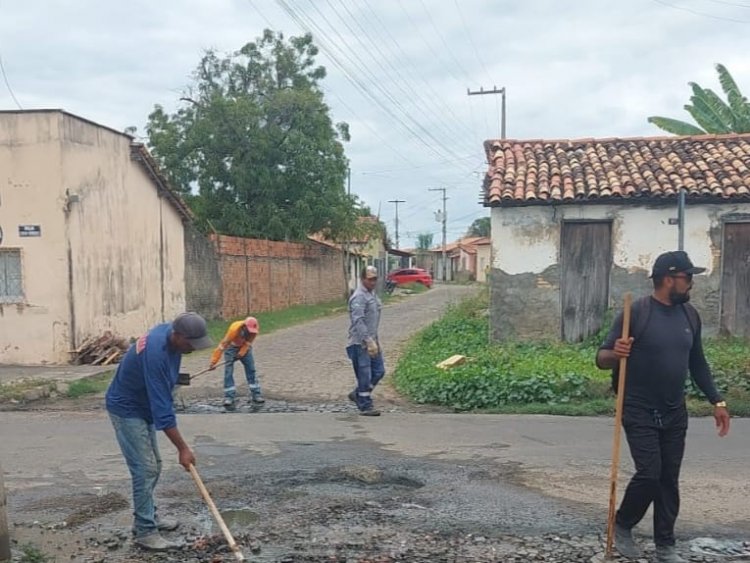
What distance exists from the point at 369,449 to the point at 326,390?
3.70m

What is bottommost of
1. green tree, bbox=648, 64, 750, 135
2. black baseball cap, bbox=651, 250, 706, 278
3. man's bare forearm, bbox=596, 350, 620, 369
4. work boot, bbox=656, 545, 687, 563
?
work boot, bbox=656, 545, 687, 563

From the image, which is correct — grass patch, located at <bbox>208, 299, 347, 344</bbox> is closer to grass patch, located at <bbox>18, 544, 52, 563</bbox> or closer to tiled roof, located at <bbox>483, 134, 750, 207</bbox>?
tiled roof, located at <bbox>483, 134, 750, 207</bbox>

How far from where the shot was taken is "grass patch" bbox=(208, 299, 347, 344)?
1944 cm

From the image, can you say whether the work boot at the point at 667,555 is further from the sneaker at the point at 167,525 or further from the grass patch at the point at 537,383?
the grass patch at the point at 537,383

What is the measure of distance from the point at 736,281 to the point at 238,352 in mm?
8326

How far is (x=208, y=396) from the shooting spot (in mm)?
10758

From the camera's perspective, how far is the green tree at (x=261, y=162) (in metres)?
26.3

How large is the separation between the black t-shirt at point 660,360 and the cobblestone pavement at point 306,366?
18.6ft

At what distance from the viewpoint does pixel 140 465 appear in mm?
5004

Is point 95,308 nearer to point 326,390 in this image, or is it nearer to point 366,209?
point 326,390

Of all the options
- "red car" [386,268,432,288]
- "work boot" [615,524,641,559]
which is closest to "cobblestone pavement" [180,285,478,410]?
"work boot" [615,524,641,559]

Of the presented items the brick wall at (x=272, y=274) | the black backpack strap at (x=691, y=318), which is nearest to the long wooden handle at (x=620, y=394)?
the black backpack strap at (x=691, y=318)

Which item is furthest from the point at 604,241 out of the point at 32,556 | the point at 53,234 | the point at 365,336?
the point at 32,556

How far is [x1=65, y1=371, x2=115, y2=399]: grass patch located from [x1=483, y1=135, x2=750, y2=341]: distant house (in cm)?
643
